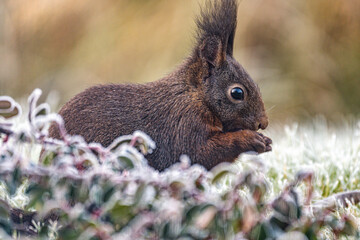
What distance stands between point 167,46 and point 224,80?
3.85 m

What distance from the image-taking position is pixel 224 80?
2111 millimetres

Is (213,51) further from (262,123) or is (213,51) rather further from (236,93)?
(262,123)

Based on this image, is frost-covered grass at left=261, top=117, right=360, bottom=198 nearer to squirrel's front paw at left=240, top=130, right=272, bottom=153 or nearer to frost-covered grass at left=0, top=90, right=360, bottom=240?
squirrel's front paw at left=240, top=130, right=272, bottom=153

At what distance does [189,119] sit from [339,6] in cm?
464

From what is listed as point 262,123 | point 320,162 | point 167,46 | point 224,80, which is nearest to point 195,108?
point 224,80

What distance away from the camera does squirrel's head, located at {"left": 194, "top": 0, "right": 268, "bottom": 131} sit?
209 cm

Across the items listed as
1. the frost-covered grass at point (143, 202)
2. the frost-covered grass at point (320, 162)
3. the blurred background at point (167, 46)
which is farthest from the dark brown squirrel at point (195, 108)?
the blurred background at point (167, 46)

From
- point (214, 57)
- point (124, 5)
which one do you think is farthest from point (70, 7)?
point (214, 57)

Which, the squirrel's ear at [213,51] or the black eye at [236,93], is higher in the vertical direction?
the squirrel's ear at [213,51]

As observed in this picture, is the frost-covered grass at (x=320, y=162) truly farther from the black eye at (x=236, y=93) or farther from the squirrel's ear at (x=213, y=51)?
the squirrel's ear at (x=213, y=51)

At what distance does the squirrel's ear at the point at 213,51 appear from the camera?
2.11 m

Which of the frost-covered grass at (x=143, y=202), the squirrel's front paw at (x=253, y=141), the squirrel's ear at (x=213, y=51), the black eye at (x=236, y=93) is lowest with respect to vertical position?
the frost-covered grass at (x=143, y=202)

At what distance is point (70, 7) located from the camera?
594 cm

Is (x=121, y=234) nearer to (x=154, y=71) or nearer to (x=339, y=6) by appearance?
(x=154, y=71)
